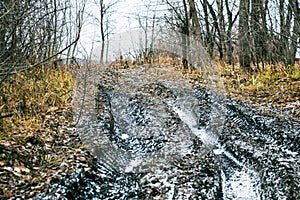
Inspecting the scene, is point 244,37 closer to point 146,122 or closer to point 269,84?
point 269,84

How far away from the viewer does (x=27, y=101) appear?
639 centimetres

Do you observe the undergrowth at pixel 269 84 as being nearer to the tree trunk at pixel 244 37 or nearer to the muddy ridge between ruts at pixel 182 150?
the tree trunk at pixel 244 37

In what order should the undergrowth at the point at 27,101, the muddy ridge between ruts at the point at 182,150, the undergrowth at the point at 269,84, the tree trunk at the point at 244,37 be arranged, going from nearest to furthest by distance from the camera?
1. the muddy ridge between ruts at the point at 182,150
2. the undergrowth at the point at 27,101
3. the undergrowth at the point at 269,84
4. the tree trunk at the point at 244,37

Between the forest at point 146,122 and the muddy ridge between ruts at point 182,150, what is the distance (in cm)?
2

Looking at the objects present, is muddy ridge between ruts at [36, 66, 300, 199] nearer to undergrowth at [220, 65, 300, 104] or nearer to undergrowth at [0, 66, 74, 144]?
undergrowth at [0, 66, 74, 144]

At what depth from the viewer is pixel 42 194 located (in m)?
3.59

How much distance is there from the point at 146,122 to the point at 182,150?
1510 mm

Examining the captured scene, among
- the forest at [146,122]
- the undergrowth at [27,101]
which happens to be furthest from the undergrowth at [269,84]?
the undergrowth at [27,101]

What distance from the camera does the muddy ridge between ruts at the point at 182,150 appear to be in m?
3.93

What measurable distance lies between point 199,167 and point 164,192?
0.76m

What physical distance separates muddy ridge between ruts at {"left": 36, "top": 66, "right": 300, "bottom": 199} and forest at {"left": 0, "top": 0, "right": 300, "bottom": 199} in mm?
15

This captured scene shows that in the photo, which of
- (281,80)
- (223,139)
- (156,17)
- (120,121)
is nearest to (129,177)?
(223,139)

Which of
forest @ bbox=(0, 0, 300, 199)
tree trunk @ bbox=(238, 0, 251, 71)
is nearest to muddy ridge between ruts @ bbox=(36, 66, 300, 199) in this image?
forest @ bbox=(0, 0, 300, 199)

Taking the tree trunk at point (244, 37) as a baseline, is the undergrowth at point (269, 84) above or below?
below
